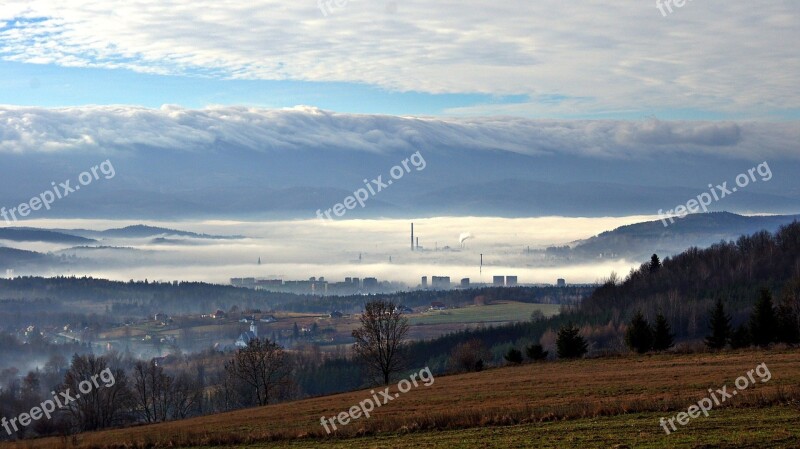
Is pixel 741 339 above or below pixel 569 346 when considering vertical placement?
above

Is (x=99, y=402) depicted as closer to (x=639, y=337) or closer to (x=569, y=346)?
(x=569, y=346)

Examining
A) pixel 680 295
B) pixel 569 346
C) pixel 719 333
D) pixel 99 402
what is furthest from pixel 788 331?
pixel 680 295

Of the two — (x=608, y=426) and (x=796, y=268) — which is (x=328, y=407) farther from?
(x=796, y=268)

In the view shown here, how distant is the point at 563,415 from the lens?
3494cm

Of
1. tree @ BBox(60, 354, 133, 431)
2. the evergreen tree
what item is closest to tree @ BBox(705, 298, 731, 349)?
the evergreen tree

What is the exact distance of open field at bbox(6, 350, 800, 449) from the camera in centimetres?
2928

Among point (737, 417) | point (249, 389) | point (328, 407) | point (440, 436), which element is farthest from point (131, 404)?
point (737, 417)

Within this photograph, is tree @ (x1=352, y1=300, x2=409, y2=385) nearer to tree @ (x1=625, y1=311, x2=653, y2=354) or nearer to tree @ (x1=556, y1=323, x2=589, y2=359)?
tree @ (x1=556, y1=323, x2=589, y2=359)

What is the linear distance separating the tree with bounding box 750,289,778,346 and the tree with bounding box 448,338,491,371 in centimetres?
1981

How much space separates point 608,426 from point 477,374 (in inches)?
1382

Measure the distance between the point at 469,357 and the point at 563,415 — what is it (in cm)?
4910

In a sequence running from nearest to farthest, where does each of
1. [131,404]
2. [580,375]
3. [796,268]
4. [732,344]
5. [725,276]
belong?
[580,375] → [732,344] → [131,404] → [796,268] → [725,276]

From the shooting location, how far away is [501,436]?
104 ft

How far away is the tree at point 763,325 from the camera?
64250mm
